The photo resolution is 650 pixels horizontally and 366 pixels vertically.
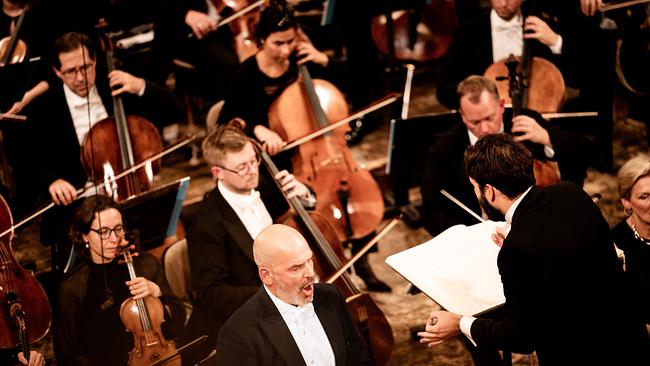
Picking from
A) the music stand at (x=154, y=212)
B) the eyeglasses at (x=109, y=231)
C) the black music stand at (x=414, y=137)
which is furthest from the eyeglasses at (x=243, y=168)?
the black music stand at (x=414, y=137)

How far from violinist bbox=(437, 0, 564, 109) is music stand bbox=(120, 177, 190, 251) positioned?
1751mm

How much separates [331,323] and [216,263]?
0.91 meters

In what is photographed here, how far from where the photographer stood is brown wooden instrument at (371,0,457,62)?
558cm

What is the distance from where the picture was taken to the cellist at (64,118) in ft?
14.0

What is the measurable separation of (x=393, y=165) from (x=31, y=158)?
1794 mm

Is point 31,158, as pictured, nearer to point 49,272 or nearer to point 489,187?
point 49,272

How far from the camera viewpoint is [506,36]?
4691 millimetres

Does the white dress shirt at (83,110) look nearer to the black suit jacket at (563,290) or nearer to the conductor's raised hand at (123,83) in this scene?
the conductor's raised hand at (123,83)

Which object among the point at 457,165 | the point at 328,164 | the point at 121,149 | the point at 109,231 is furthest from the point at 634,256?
the point at 121,149

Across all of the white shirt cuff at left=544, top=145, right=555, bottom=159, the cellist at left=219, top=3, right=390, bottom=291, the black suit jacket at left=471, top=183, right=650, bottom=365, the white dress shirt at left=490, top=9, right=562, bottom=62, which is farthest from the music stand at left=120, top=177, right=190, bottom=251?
the white dress shirt at left=490, top=9, right=562, bottom=62

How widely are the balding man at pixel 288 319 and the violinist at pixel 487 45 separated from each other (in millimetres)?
2126

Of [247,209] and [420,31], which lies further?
[420,31]

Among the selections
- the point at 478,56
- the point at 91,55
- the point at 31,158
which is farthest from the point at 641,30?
the point at 31,158

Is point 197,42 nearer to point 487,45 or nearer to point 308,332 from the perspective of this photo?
point 487,45
